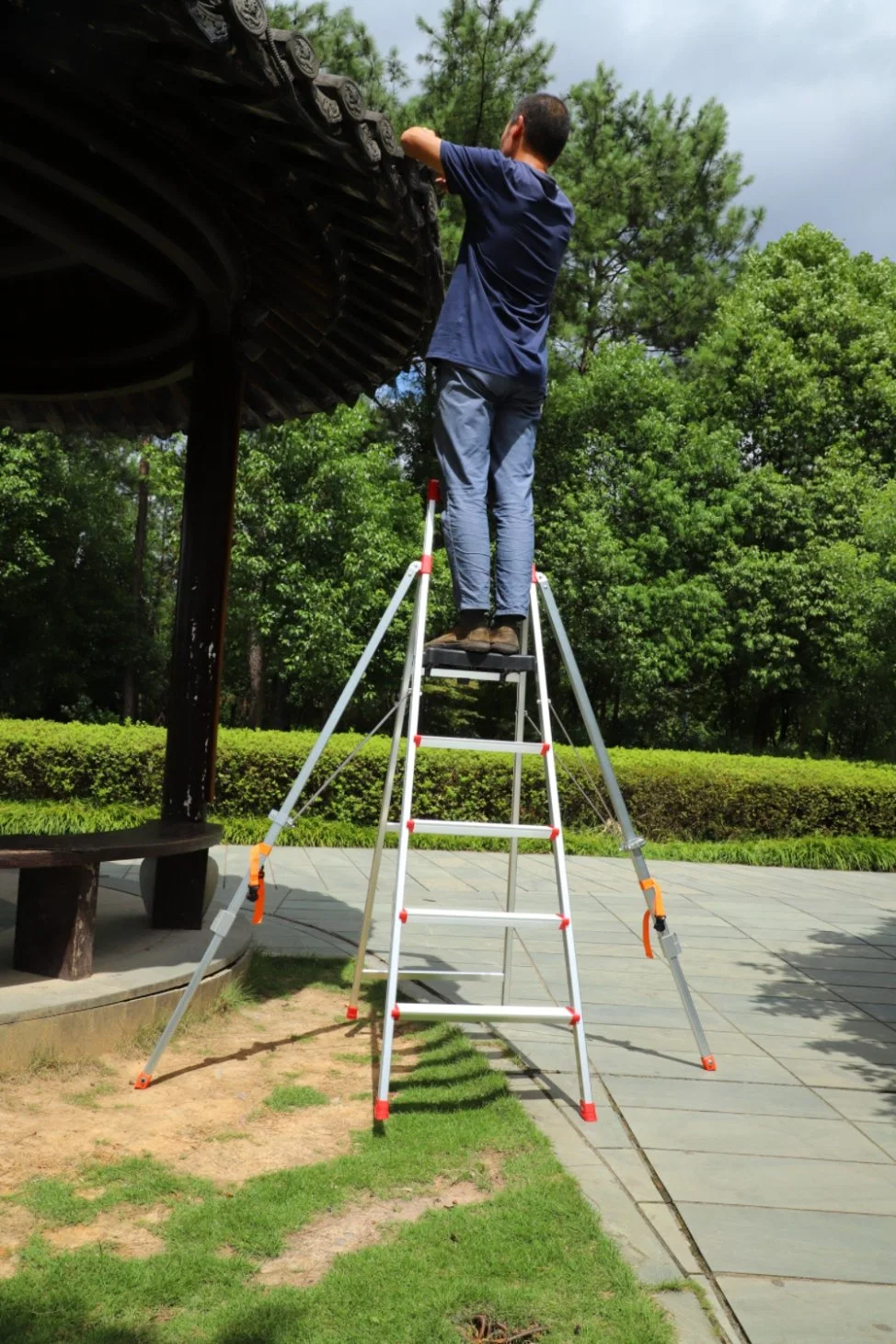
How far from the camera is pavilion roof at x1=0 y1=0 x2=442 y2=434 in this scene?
3336 mm

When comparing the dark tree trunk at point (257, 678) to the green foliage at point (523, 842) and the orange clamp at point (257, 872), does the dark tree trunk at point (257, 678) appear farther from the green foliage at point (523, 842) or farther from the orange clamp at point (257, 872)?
the orange clamp at point (257, 872)

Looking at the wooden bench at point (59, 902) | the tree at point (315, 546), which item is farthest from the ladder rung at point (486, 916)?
the tree at point (315, 546)

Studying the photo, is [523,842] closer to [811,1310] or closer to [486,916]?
[486,916]

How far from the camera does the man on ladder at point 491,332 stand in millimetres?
3945

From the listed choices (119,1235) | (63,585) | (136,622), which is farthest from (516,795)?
(136,622)

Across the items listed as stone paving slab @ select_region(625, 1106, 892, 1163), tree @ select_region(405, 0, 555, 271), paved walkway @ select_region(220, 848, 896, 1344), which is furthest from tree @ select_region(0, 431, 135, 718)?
stone paving slab @ select_region(625, 1106, 892, 1163)

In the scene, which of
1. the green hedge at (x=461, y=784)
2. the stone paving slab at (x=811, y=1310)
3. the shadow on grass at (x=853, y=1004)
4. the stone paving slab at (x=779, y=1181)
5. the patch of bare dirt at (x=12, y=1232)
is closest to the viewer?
the stone paving slab at (x=811, y=1310)

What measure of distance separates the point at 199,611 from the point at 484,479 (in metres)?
1.92

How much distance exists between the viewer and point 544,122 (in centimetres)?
402

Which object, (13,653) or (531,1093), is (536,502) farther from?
(531,1093)

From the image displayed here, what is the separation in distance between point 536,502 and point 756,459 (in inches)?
216

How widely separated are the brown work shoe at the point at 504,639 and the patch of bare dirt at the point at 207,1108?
1.60 meters

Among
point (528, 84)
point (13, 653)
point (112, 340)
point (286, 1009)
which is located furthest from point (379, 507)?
point (286, 1009)

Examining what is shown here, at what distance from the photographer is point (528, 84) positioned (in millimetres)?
21625
